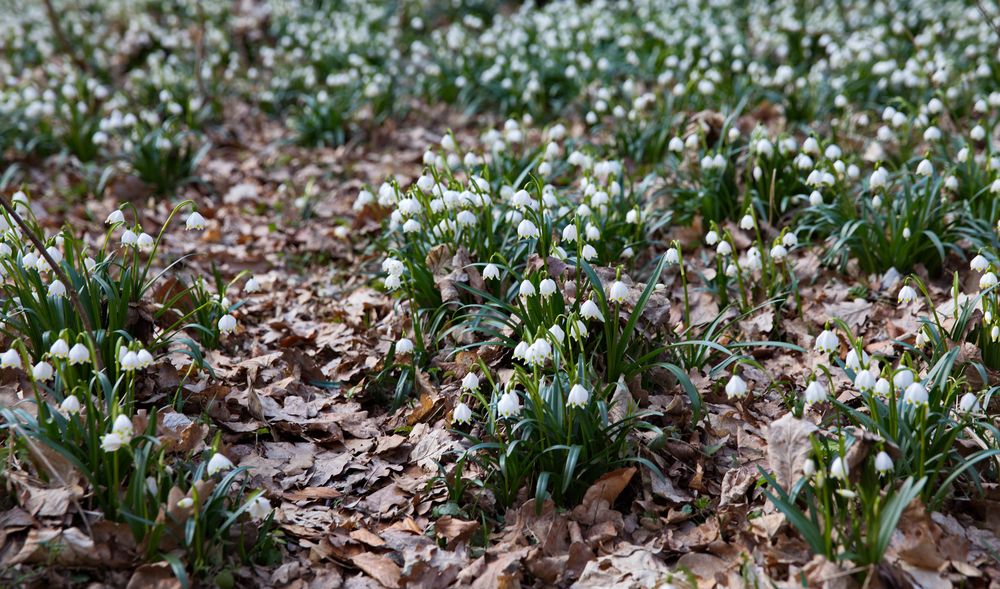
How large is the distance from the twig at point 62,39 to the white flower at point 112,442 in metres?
6.27

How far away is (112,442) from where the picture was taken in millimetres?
2408

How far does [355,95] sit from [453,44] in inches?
54.3

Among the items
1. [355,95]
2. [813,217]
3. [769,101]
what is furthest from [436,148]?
[813,217]

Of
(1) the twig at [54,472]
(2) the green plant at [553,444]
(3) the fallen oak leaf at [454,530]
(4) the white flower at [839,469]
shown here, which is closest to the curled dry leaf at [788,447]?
(4) the white flower at [839,469]

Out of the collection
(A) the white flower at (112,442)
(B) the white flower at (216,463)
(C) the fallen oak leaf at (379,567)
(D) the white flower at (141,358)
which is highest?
(D) the white flower at (141,358)

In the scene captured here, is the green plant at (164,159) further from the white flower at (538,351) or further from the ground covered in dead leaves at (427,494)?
the white flower at (538,351)

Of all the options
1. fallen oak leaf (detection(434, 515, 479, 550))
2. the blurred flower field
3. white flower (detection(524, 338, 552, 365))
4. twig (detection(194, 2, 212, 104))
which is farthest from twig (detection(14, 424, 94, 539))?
twig (detection(194, 2, 212, 104))

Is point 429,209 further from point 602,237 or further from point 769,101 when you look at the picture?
point 769,101

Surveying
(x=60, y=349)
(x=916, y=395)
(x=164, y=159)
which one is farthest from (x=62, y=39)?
(x=916, y=395)

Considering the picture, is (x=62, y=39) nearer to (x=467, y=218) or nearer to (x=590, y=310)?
(x=467, y=218)

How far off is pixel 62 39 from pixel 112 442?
6.43 meters

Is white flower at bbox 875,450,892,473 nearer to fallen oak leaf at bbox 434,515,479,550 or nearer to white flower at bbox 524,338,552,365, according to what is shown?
white flower at bbox 524,338,552,365

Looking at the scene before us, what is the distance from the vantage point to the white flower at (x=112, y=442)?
2404 mm

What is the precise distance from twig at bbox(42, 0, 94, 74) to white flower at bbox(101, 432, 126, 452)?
6.27 meters
